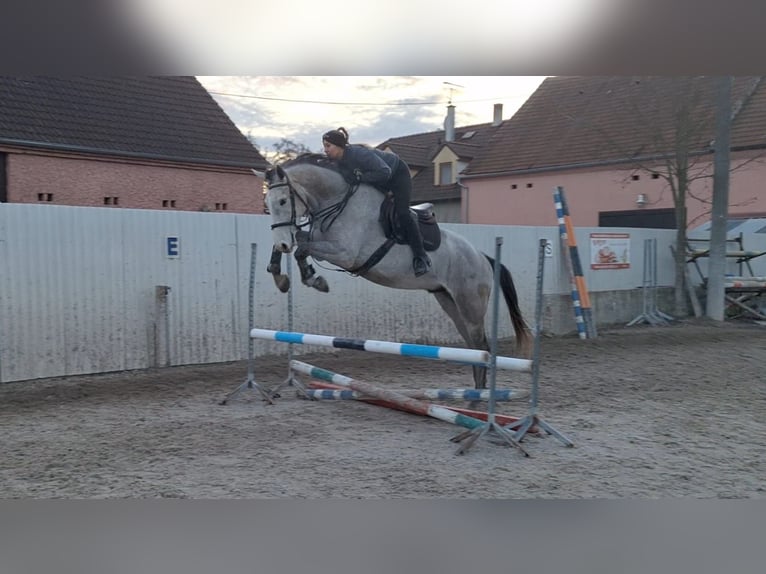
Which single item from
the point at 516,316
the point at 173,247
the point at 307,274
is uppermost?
the point at 173,247

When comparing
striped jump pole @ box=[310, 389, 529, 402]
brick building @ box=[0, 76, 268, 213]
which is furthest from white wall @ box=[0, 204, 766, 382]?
brick building @ box=[0, 76, 268, 213]

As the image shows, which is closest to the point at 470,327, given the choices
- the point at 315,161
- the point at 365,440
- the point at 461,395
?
the point at 461,395

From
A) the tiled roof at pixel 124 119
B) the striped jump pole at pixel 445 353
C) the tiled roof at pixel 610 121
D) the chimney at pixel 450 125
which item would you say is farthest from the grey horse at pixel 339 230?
the chimney at pixel 450 125

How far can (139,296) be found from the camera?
857 centimetres

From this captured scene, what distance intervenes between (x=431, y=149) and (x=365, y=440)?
2721 centimetres

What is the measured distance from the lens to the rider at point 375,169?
5645 mm

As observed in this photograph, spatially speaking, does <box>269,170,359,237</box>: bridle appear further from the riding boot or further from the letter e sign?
the letter e sign

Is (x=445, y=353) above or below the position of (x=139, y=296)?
below

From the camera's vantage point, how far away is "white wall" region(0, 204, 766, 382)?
764 cm

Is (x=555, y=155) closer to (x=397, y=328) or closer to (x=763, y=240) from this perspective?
(x=763, y=240)

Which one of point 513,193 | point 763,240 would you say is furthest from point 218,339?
point 513,193

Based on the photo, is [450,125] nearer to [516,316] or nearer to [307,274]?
[516,316]

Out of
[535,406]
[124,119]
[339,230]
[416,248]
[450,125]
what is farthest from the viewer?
[450,125]

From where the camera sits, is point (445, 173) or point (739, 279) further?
point (445, 173)
